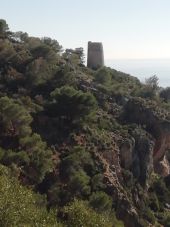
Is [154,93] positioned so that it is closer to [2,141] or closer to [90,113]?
[90,113]

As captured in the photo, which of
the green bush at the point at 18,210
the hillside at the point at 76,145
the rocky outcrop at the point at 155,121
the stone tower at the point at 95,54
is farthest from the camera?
the stone tower at the point at 95,54

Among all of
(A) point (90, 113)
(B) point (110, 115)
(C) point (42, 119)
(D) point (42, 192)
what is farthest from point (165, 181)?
(D) point (42, 192)

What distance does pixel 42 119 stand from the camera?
53125 mm

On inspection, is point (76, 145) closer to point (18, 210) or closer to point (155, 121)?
point (155, 121)

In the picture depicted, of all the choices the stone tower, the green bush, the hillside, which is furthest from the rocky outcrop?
the green bush

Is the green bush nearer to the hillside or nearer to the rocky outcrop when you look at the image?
the hillside

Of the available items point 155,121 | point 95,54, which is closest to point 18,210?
point 155,121

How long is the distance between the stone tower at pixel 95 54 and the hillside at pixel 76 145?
1715 cm

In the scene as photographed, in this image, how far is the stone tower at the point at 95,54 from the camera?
90188mm

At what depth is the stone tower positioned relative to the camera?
90.2 meters

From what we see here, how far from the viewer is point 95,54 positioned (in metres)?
90.5

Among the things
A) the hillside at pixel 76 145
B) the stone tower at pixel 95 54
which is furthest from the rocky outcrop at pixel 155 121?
the stone tower at pixel 95 54

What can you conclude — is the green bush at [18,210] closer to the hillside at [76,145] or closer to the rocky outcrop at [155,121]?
the hillside at [76,145]

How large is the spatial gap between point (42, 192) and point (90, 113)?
43.4 feet
